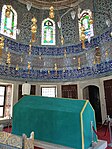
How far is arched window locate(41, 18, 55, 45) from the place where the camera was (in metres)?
8.43

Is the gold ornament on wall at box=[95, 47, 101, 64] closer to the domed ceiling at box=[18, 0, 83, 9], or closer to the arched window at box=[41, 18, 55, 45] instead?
the arched window at box=[41, 18, 55, 45]

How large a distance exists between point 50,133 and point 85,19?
7164mm

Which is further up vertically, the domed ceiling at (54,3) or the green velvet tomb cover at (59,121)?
the domed ceiling at (54,3)

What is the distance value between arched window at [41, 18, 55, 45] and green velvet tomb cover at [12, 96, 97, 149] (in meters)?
5.43

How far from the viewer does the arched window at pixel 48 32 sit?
27.7 ft

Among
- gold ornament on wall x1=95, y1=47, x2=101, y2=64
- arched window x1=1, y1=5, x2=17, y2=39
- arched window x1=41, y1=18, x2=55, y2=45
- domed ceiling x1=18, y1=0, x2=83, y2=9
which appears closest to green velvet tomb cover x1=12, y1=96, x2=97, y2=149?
gold ornament on wall x1=95, y1=47, x2=101, y2=64

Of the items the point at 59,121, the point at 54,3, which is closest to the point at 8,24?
the point at 54,3

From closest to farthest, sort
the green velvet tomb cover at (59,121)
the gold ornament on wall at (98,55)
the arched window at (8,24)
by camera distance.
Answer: the green velvet tomb cover at (59,121), the gold ornament on wall at (98,55), the arched window at (8,24)

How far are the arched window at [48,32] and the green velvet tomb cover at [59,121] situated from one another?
543 cm

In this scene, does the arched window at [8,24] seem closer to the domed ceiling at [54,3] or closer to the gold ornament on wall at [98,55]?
the domed ceiling at [54,3]

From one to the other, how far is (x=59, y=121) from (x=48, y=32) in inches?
268

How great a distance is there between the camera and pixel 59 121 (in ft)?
10.1

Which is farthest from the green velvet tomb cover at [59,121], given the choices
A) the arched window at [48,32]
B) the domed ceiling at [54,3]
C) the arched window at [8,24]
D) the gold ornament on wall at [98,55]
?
the domed ceiling at [54,3]

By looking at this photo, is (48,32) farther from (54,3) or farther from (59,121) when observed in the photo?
(59,121)
